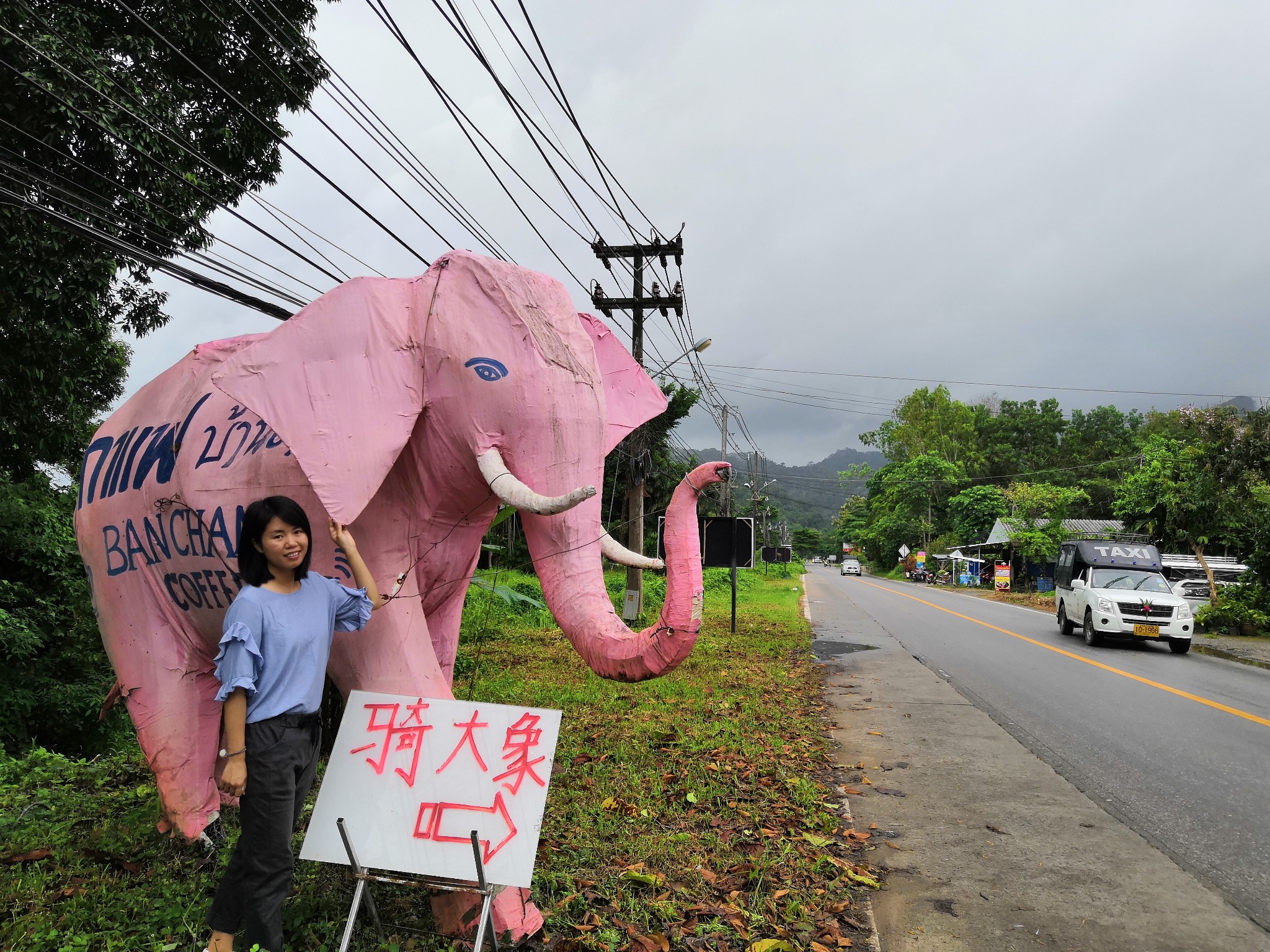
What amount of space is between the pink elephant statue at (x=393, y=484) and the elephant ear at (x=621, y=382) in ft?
0.08

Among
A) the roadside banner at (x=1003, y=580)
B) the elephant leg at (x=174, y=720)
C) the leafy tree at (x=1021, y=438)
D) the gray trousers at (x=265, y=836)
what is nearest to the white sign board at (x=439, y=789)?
the gray trousers at (x=265, y=836)

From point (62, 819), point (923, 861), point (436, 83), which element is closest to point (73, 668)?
point (62, 819)

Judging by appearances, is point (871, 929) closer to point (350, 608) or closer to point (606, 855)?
point (606, 855)

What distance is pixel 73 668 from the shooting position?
7523mm

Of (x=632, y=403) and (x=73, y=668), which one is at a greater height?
(x=632, y=403)

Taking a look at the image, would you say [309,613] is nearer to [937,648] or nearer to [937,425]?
[937,648]

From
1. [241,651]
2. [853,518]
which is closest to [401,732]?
[241,651]

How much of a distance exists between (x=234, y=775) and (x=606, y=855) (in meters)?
2.06

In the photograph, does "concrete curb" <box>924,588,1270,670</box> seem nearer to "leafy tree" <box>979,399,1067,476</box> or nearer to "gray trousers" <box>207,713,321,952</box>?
"gray trousers" <box>207,713,321,952</box>

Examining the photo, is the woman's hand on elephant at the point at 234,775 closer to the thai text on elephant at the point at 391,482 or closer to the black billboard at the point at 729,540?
the thai text on elephant at the point at 391,482

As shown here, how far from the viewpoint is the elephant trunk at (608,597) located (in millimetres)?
2881

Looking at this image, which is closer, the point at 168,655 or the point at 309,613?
the point at 309,613

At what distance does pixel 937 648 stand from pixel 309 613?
11.9m

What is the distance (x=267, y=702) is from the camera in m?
2.42
